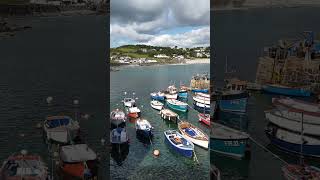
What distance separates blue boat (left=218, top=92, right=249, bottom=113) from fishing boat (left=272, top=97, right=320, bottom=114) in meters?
0.35

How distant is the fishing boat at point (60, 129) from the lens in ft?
17.9

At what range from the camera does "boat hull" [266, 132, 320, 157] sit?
5.56m

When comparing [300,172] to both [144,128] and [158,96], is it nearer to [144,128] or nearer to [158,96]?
[144,128]

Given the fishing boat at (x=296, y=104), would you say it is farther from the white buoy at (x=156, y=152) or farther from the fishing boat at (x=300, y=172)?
the white buoy at (x=156, y=152)

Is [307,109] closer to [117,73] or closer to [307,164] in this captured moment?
[307,164]

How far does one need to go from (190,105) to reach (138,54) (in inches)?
63.4

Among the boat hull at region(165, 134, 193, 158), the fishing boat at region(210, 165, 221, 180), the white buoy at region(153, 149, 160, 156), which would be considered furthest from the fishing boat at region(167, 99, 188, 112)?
the fishing boat at region(210, 165, 221, 180)

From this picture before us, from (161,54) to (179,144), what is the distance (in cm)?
186

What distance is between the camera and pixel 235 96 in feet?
19.3

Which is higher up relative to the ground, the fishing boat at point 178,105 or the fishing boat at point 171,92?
the fishing boat at point 171,92

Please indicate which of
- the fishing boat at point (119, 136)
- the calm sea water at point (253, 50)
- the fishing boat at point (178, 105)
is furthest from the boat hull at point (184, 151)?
the calm sea water at point (253, 50)

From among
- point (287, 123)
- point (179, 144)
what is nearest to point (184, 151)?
point (179, 144)

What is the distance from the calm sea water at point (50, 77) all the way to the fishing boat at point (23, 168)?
0.07 metres

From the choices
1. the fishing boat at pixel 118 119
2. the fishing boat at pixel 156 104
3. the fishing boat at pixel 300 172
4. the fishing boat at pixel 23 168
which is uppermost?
the fishing boat at pixel 156 104
